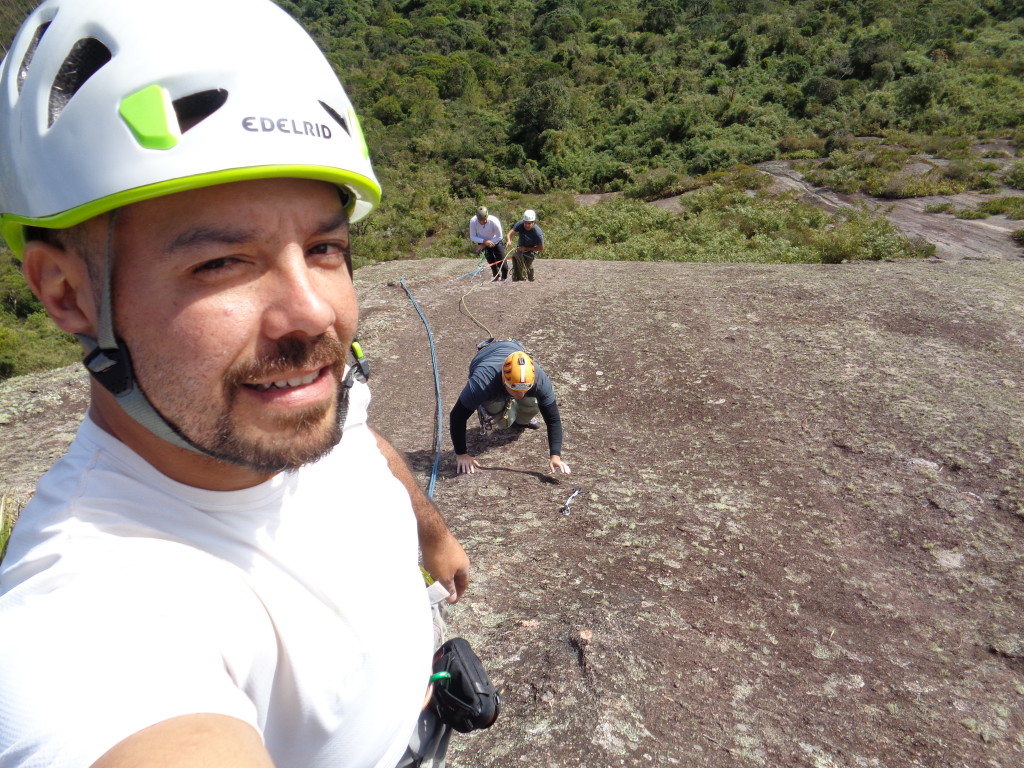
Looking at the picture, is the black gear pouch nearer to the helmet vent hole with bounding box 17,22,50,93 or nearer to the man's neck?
the man's neck

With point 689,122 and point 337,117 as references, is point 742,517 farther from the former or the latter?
point 689,122

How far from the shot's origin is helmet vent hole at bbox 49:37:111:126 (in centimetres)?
106

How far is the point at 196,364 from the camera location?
99cm

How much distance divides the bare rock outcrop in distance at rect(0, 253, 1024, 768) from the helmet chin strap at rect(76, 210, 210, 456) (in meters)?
0.50

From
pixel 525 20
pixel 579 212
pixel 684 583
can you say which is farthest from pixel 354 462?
pixel 525 20

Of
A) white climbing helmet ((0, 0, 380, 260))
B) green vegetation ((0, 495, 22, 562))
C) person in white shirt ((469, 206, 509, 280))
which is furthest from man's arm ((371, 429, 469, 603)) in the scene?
person in white shirt ((469, 206, 509, 280))

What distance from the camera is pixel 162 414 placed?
3.29 feet

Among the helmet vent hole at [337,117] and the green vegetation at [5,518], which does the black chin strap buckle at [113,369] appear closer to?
the helmet vent hole at [337,117]

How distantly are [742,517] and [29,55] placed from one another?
12.8 feet

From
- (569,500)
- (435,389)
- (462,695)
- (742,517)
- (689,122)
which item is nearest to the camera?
(462,695)

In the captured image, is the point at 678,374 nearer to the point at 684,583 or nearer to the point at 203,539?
the point at 684,583

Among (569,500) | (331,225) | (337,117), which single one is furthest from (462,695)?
(569,500)

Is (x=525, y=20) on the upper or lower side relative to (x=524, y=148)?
upper

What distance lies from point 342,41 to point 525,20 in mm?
21071
